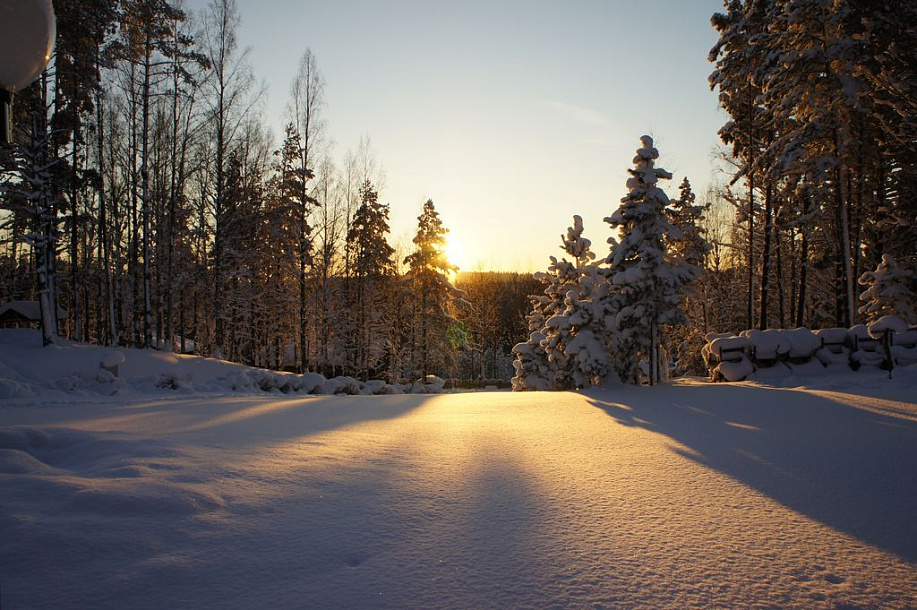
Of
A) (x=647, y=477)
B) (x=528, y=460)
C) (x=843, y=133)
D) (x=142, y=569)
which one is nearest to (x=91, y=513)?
(x=142, y=569)

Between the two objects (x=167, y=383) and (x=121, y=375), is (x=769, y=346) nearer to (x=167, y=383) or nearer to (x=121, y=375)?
(x=167, y=383)

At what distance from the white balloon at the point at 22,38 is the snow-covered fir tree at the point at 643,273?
48.0ft

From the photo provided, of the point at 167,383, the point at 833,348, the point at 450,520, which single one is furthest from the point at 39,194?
the point at 833,348

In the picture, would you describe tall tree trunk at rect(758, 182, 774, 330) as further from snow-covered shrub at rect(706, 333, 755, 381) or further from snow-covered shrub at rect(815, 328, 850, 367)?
snow-covered shrub at rect(706, 333, 755, 381)

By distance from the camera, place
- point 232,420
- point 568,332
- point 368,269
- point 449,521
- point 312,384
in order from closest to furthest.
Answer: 1. point 449,521
2. point 232,420
3. point 312,384
4. point 568,332
5. point 368,269

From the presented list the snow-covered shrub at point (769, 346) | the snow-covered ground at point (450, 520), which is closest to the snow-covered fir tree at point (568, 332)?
the snow-covered shrub at point (769, 346)

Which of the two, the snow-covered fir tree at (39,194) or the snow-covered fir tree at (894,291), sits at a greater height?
the snow-covered fir tree at (39,194)

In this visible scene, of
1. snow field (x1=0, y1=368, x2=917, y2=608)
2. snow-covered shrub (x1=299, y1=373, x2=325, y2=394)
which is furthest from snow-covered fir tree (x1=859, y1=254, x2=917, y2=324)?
snow-covered shrub (x1=299, y1=373, x2=325, y2=394)

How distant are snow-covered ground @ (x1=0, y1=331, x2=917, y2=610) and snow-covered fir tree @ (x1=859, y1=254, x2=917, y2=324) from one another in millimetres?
11932

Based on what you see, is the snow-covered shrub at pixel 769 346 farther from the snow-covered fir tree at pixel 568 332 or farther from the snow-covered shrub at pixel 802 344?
the snow-covered fir tree at pixel 568 332

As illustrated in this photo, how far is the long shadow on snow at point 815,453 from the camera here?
2.93 metres

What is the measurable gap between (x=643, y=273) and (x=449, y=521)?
1386 cm

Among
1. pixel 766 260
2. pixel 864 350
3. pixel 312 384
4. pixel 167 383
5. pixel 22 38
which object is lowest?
pixel 312 384

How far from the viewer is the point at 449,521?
2.69 metres
